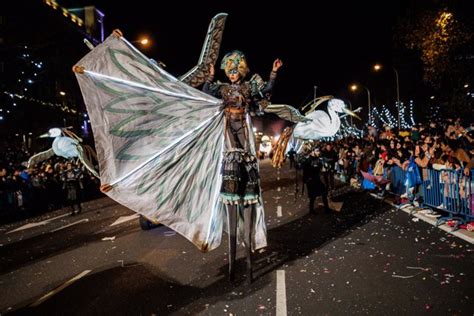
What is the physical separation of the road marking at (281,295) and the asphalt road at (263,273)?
1 cm

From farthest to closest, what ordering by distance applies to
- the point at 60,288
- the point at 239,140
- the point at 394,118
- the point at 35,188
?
the point at 394,118 → the point at 35,188 → the point at 60,288 → the point at 239,140

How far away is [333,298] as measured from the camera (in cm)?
476

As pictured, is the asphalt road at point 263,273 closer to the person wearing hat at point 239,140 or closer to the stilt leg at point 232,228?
the stilt leg at point 232,228

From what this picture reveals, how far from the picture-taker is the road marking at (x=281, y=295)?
441 centimetres

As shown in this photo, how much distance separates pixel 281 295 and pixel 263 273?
3.00 feet

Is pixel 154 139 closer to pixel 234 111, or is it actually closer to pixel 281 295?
pixel 234 111

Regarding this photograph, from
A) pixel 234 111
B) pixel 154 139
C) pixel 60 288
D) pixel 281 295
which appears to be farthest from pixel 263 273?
pixel 60 288

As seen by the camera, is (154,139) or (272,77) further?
(272,77)

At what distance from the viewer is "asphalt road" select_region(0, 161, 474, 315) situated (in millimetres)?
4660

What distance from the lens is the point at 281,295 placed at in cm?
489

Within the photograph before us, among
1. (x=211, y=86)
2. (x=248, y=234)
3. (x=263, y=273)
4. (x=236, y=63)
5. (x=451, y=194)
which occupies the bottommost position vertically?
(x=263, y=273)

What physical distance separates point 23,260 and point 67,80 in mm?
36364

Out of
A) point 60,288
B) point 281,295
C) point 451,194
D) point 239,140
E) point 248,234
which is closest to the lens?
point 281,295

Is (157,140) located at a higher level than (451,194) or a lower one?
higher
